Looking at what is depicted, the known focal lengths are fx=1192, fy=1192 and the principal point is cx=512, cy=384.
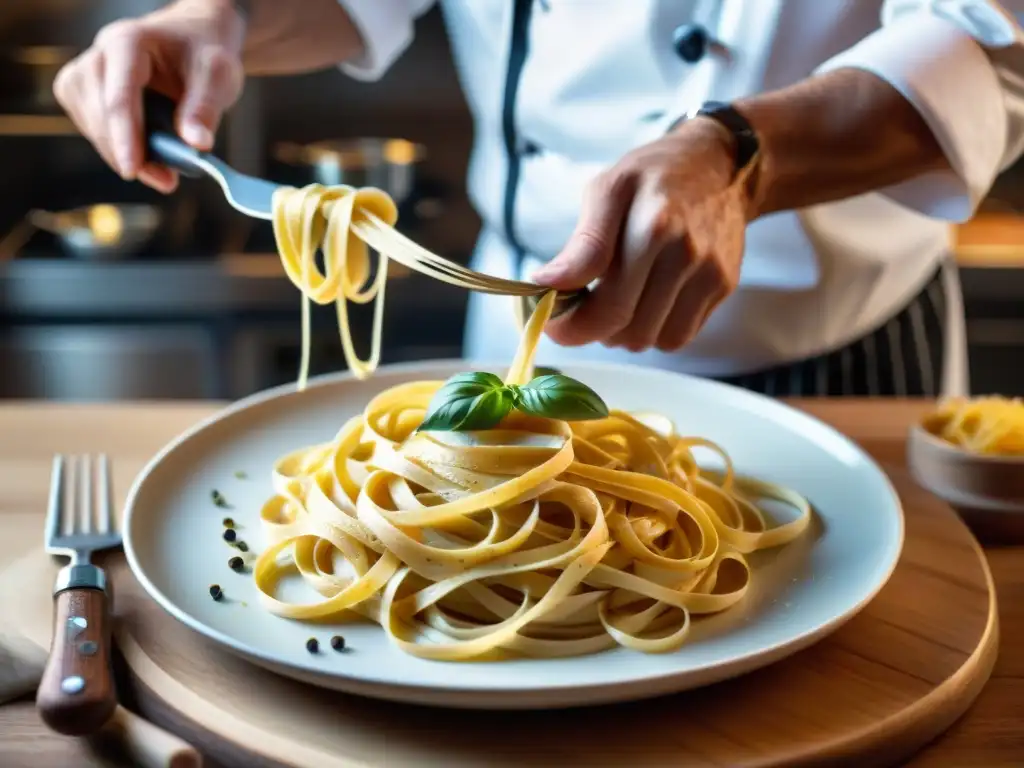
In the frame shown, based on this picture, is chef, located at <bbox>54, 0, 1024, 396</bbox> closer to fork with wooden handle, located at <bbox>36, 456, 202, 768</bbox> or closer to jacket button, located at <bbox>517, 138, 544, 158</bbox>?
jacket button, located at <bbox>517, 138, 544, 158</bbox>

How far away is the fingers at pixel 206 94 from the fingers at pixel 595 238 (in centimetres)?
49

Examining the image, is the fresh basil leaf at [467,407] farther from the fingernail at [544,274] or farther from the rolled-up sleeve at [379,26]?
the rolled-up sleeve at [379,26]

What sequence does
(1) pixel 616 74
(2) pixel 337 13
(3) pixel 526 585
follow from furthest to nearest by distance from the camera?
(2) pixel 337 13 < (1) pixel 616 74 < (3) pixel 526 585

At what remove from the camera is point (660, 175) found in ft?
3.56

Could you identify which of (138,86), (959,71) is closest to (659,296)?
(959,71)

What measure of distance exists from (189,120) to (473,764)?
0.87 meters

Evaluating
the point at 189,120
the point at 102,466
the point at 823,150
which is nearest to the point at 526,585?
the point at 102,466

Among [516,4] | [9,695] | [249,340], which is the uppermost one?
[516,4]

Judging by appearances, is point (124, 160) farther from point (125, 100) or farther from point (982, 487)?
point (982, 487)

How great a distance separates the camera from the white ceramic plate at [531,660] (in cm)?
81

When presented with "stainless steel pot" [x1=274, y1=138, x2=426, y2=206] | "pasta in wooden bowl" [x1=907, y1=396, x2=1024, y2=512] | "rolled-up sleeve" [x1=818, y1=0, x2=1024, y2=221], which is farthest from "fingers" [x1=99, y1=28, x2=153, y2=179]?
"stainless steel pot" [x1=274, y1=138, x2=426, y2=206]

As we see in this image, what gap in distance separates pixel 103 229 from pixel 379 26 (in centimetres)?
109

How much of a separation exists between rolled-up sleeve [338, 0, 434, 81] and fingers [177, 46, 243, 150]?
0.93ft

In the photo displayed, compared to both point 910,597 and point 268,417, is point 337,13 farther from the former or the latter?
point 910,597
